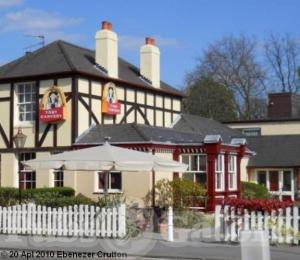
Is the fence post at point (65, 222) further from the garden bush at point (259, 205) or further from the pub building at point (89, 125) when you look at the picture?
the pub building at point (89, 125)

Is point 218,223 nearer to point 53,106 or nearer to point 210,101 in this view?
point 53,106

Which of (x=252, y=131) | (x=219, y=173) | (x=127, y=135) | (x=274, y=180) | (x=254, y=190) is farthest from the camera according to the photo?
(x=252, y=131)

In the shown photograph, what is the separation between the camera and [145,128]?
27.4 meters

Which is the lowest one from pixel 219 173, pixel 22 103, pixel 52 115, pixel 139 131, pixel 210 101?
pixel 219 173

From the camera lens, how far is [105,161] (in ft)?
59.2

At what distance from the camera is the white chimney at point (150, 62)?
111 feet

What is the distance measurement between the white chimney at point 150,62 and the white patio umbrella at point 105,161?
1534 cm

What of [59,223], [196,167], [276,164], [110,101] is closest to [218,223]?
[59,223]

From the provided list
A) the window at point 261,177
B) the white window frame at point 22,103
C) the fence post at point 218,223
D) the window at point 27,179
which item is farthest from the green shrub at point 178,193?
the window at point 261,177

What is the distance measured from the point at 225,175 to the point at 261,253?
1992cm

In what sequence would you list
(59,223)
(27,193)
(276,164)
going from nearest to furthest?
(59,223) → (27,193) → (276,164)

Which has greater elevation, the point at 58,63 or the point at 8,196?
the point at 58,63

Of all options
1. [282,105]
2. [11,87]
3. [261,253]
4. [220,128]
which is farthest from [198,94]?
[261,253]

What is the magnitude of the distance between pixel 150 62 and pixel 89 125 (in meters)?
7.18
